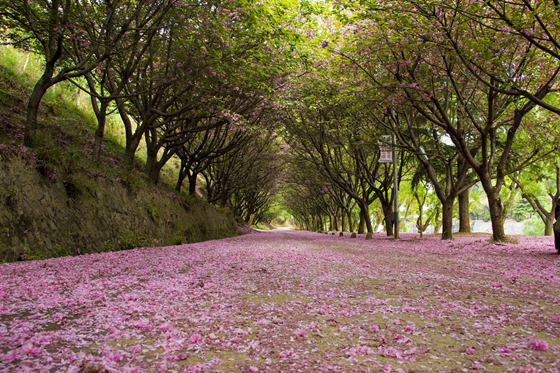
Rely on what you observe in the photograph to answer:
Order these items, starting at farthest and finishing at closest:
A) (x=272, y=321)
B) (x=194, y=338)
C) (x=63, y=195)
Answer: (x=63, y=195), (x=272, y=321), (x=194, y=338)

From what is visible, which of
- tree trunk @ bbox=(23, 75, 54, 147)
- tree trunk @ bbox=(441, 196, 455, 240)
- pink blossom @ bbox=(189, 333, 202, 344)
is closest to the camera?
pink blossom @ bbox=(189, 333, 202, 344)

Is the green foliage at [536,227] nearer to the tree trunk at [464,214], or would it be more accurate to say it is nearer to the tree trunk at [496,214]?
the tree trunk at [464,214]

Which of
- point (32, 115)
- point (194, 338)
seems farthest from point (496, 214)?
point (32, 115)

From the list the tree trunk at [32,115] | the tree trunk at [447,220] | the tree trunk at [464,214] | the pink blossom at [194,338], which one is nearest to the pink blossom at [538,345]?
the pink blossom at [194,338]

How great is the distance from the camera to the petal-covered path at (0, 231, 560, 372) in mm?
2201

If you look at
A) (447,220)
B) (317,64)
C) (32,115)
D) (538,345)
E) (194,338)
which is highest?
(317,64)

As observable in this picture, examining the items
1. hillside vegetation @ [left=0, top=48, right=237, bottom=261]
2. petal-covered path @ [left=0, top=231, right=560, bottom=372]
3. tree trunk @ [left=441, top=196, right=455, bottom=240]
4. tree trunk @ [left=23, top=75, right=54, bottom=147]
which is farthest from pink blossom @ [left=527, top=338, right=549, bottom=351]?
tree trunk @ [left=441, top=196, right=455, bottom=240]

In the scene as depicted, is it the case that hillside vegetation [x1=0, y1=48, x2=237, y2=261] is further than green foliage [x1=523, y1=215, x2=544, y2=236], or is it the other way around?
→ green foliage [x1=523, y1=215, x2=544, y2=236]

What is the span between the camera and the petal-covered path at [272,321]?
2.20 meters

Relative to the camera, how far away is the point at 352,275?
5.76 meters

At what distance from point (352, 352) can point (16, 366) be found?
227 centimetres

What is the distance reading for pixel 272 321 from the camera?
310 cm

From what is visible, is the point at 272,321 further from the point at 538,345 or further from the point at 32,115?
the point at 32,115

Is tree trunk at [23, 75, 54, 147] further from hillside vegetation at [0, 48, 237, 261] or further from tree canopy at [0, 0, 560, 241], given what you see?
hillside vegetation at [0, 48, 237, 261]
